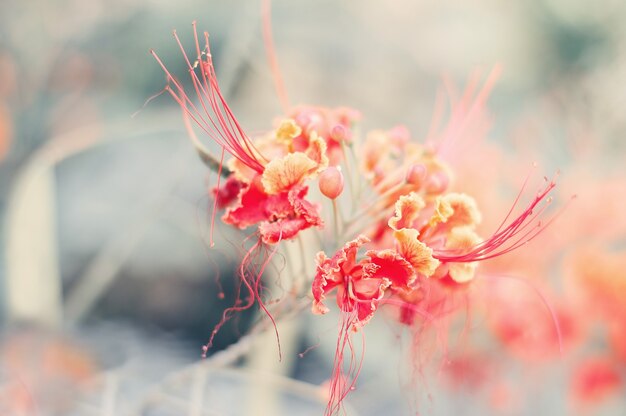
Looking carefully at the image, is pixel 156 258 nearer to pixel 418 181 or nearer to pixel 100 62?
pixel 100 62

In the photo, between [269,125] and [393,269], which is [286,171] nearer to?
[393,269]

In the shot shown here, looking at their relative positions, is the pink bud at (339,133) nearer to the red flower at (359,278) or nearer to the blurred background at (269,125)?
the red flower at (359,278)

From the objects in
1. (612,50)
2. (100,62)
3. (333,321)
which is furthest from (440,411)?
(100,62)

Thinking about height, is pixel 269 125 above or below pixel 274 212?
above

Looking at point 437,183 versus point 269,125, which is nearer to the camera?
point 437,183

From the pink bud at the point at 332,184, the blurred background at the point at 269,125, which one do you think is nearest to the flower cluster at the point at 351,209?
the pink bud at the point at 332,184

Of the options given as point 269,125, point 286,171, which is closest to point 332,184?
point 286,171

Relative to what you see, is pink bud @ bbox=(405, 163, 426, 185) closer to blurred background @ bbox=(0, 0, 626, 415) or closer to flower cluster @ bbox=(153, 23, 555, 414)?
flower cluster @ bbox=(153, 23, 555, 414)
